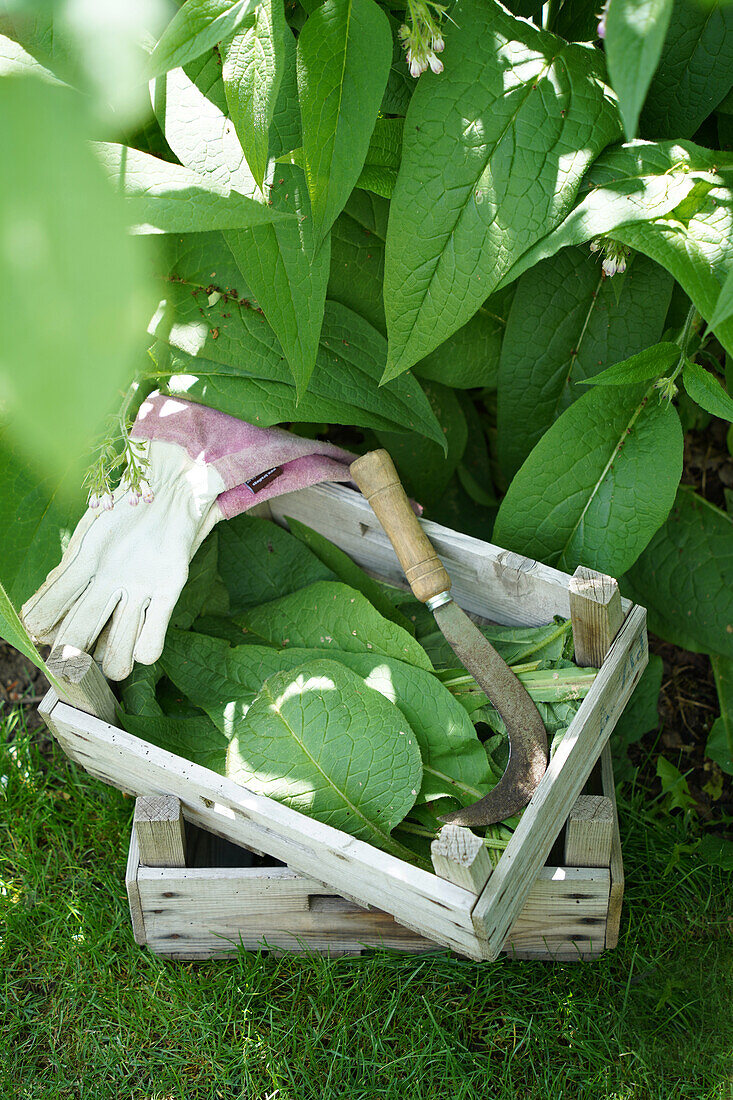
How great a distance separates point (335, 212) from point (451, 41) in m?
0.26

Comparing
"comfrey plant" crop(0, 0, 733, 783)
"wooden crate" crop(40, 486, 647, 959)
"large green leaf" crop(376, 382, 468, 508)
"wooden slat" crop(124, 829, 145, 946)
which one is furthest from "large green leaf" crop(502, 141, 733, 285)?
"wooden slat" crop(124, 829, 145, 946)

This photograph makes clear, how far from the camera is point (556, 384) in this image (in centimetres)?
137

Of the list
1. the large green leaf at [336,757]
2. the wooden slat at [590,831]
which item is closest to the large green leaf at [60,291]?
the large green leaf at [336,757]

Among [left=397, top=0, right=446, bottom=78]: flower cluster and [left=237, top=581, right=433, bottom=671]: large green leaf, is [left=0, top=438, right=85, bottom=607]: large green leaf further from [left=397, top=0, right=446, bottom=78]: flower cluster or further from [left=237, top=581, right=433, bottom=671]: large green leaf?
[left=397, top=0, right=446, bottom=78]: flower cluster

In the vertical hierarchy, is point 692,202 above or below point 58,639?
above

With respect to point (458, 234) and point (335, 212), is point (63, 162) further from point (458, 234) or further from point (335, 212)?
point (458, 234)

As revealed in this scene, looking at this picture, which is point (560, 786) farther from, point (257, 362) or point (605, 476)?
point (257, 362)

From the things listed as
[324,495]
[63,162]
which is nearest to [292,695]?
[324,495]

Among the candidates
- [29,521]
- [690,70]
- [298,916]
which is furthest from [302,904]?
[690,70]

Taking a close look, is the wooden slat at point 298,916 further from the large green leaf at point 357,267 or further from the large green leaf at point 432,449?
the large green leaf at point 357,267

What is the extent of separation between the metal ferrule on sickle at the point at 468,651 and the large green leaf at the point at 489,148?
357mm

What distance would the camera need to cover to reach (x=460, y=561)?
53.3 inches

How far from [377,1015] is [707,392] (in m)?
1.02

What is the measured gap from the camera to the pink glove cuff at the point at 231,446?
1.29m
